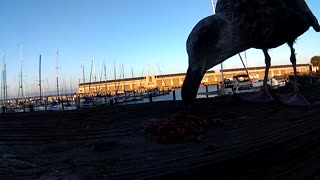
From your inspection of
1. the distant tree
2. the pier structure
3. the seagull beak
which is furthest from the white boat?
the pier structure

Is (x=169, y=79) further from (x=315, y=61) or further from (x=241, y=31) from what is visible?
(x=241, y=31)

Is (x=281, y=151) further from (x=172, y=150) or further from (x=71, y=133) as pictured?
(x=71, y=133)

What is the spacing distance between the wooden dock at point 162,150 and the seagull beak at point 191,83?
479mm

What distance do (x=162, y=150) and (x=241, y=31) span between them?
2.67m

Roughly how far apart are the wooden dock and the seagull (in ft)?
2.27

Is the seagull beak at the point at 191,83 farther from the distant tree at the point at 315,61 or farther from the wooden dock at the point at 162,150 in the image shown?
the distant tree at the point at 315,61

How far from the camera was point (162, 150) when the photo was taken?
10.6 ft

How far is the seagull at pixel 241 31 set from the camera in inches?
183

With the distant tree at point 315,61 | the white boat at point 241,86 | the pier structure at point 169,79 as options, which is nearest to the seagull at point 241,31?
the white boat at point 241,86

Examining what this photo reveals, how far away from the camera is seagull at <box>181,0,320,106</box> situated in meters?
4.65

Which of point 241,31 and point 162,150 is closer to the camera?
point 162,150

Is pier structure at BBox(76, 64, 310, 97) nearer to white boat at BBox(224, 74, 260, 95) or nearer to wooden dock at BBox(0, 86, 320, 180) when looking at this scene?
white boat at BBox(224, 74, 260, 95)

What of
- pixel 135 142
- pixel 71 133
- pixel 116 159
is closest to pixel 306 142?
pixel 135 142

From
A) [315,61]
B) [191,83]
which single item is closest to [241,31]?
[191,83]
